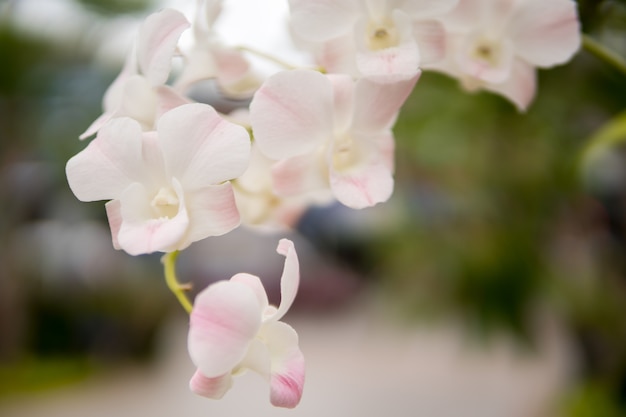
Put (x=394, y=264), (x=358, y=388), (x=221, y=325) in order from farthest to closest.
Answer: (x=358, y=388), (x=394, y=264), (x=221, y=325)

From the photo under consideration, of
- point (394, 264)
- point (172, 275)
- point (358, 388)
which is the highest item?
point (172, 275)

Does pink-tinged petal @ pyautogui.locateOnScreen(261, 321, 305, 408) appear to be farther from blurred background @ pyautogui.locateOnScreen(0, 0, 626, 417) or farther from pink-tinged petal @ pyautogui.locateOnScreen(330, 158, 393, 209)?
blurred background @ pyautogui.locateOnScreen(0, 0, 626, 417)

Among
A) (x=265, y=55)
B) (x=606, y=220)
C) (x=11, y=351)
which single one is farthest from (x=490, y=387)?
(x=265, y=55)

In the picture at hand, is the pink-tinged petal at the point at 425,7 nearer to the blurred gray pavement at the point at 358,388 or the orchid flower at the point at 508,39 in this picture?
the orchid flower at the point at 508,39

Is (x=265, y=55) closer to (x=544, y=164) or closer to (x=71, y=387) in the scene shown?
(x=544, y=164)

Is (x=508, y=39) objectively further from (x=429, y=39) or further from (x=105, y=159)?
(x=105, y=159)

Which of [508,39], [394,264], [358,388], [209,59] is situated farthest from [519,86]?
[358,388]

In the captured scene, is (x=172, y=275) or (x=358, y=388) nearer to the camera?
(x=172, y=275)
